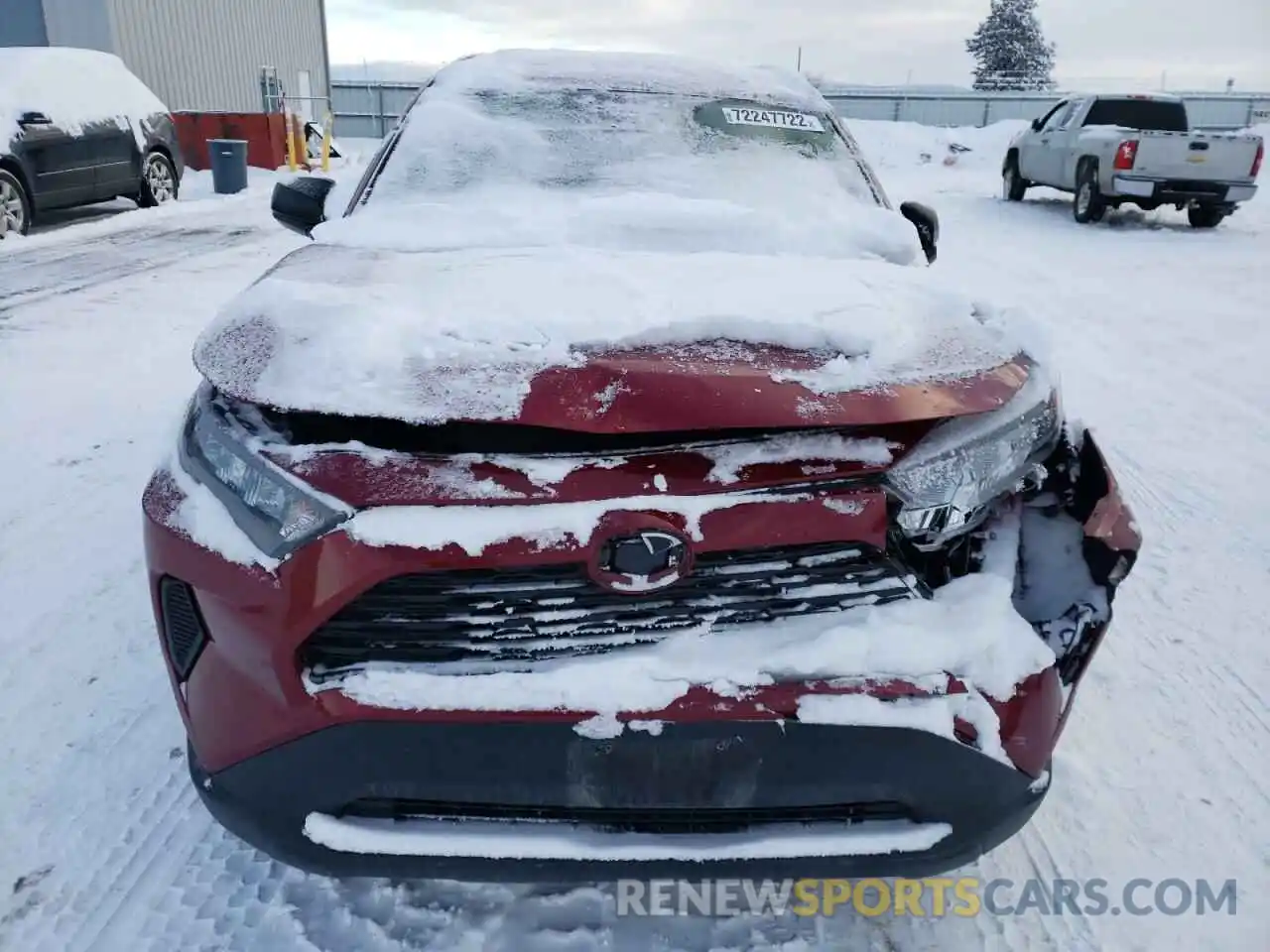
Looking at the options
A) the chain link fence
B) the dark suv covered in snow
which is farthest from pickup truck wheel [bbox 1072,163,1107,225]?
the chain link fence

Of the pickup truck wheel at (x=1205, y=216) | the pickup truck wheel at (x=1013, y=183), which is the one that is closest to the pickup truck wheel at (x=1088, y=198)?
the pickup truck wheel at (x=1205, y=216)

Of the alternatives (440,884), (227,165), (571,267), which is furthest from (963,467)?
(227,165)

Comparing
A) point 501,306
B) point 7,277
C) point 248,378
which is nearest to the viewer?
point 248,378

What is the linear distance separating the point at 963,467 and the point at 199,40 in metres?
22.3

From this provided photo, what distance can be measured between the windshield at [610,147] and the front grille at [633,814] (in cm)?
184

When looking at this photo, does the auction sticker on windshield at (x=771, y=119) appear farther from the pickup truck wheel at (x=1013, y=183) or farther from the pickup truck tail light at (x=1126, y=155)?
the pickup truck wheel at (x=1013, y=183)

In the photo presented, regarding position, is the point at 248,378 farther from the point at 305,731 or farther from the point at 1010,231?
the point at 1010,231

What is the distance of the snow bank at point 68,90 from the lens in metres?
9.65

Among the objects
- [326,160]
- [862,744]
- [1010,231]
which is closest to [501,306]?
[862,744]

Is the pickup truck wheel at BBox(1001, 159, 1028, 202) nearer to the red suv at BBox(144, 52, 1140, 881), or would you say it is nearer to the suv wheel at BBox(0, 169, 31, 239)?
the suv wheel at BBox(0, 169, 31, 239)

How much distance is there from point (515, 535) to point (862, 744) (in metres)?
0.59

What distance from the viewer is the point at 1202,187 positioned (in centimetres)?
1152

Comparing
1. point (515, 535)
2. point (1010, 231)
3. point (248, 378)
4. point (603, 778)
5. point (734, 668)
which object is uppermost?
point (248, 378)

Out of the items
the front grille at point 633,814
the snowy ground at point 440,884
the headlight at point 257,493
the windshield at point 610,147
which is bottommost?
the snowy ground at point 440,884
